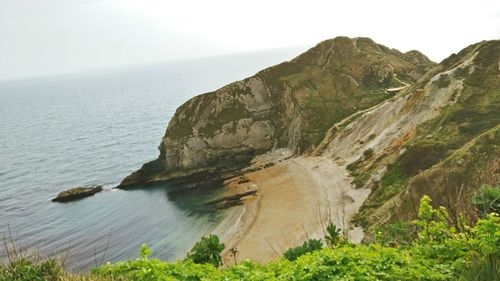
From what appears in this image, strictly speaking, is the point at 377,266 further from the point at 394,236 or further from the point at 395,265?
the point at 394,236

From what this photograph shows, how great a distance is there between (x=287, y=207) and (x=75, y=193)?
34757 millimetres

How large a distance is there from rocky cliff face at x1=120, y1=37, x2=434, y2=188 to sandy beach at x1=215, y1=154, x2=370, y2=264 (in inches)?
335

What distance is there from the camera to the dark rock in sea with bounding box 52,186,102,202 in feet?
201

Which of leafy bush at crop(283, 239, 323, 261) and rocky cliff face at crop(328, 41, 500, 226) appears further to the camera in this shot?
rocky cliff face at crop(328, 41, 500, 226)

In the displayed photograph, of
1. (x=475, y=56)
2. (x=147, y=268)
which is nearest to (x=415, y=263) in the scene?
(x=147, y=268)

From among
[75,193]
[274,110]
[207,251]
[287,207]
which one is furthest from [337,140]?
[207,251]

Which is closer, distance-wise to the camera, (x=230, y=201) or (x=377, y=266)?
(x=377, y=266)

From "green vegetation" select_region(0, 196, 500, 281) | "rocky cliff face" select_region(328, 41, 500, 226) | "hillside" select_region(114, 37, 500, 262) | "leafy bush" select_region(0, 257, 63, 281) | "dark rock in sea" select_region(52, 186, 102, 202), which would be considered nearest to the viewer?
"green vegetation" select_region(0, 196, 500, 281)

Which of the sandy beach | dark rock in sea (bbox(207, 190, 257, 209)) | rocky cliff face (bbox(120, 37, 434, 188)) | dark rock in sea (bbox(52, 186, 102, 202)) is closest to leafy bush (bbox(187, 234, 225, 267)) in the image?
the sandy beach

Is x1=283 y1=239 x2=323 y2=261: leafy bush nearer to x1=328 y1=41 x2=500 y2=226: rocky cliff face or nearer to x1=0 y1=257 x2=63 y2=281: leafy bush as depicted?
x1=0 y1=257 x2=63 y2=281: leafy bush

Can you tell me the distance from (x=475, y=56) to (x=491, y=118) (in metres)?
16.0

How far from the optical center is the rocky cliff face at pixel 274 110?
66812 millimetres

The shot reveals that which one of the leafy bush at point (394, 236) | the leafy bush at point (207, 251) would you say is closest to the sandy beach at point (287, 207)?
the leafy bush at point (207, 251)

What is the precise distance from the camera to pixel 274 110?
7231 cm
